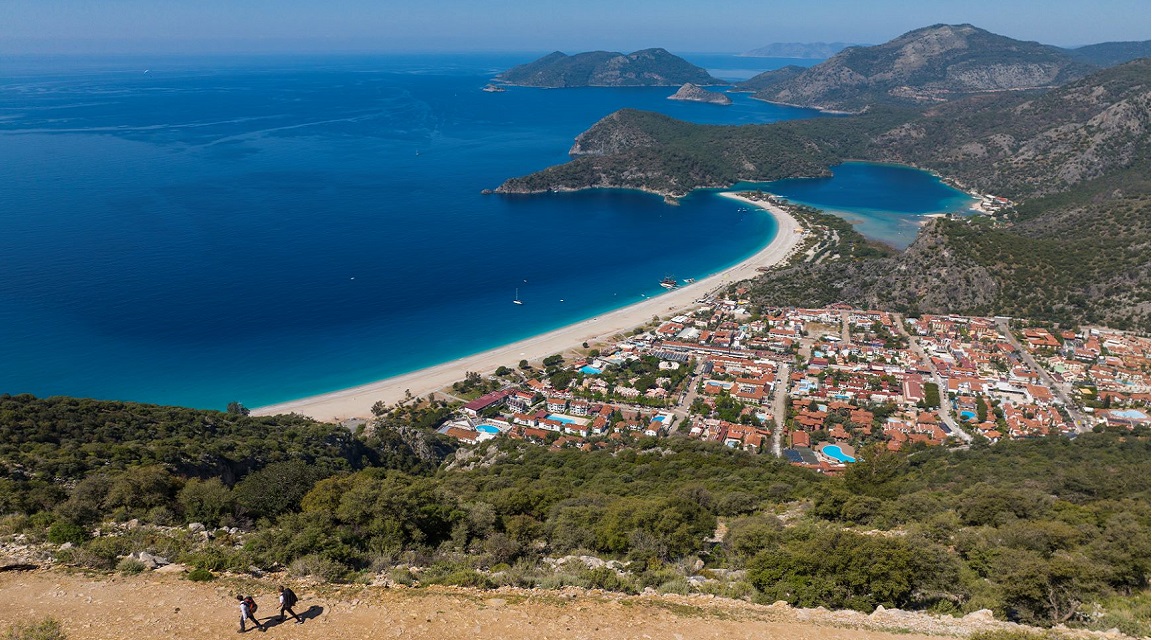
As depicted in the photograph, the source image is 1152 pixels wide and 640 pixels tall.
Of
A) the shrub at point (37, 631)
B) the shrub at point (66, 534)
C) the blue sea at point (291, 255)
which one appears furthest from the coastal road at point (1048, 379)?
the shrub at point (66, 534)

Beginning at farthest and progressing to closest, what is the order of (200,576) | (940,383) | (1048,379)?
(940,383) < (1048,379) < (200,576)

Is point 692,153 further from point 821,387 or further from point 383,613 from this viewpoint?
point 383,613

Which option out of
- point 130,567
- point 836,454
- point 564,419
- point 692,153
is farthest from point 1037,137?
point 130,567

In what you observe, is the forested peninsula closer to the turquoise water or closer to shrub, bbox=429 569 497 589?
the turquoise water

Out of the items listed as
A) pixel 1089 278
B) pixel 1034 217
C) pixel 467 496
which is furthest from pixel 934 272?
pixel 467 496

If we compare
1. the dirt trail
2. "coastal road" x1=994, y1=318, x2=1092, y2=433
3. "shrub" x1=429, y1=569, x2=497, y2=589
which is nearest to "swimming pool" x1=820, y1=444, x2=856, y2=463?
"coastal road" x1=994, y1=318, x2=1092, y2=433

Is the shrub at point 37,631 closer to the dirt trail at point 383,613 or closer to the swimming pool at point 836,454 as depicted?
the dirt trail at point 383,613

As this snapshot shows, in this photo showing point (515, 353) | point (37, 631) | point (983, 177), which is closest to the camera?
point (37, 631)
